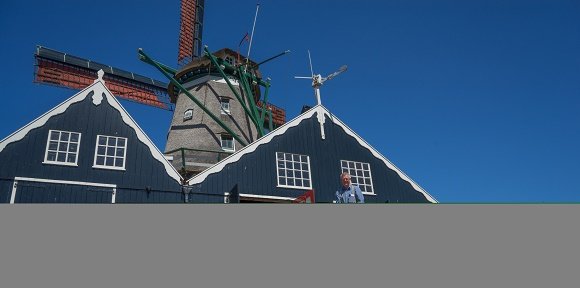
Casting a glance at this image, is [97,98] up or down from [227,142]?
down

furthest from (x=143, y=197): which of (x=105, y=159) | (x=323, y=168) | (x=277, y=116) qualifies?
(x=277, y=116)

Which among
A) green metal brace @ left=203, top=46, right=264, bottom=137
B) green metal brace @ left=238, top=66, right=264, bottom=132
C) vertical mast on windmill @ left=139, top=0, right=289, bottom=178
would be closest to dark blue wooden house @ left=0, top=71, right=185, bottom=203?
vertical mast on windmill @ left=139, top=0, right=289, bottom=178

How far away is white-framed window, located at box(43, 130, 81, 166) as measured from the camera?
12.5 m

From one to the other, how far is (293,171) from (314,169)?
0.94 m

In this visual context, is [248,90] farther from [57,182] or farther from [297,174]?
[57,182]

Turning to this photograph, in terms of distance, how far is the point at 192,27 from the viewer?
33.8 m

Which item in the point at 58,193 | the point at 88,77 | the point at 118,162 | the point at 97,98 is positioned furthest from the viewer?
the point at 88,77

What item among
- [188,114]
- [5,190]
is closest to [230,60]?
[188,114]

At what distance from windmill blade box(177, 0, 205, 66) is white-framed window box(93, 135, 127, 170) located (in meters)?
18.9

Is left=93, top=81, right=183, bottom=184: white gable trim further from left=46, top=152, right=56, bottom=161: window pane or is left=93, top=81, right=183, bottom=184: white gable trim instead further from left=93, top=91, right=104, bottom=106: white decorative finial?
left=46, top=152, right=56, bottom=161: window pane

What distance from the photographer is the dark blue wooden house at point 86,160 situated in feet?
39.4

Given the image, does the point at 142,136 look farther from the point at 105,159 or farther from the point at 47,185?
the point at 47,185

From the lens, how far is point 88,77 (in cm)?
3078

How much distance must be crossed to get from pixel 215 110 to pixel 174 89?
18.1ft
